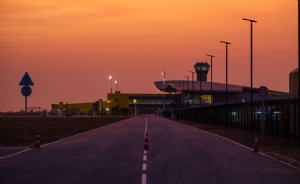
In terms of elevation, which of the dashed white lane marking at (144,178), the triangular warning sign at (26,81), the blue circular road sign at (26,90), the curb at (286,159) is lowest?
the curb at (286,159)

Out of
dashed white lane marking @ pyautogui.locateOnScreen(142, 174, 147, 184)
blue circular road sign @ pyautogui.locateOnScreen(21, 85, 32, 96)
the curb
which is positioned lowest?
the curb

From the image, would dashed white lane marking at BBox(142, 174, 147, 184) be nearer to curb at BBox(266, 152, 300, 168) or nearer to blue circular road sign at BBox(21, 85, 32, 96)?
curb at BBox(266, 152, 300, 168)

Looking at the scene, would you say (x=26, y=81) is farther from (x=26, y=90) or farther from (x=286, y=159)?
(x=286, y=159)

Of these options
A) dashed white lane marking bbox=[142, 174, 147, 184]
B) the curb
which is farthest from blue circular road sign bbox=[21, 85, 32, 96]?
dashed white lane marking bbox=[142, 174, 147, 184]

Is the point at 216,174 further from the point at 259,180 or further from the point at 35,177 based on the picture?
the point at 35,177

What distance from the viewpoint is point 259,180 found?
49.7 feet

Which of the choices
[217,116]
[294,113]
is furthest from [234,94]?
[294,113]

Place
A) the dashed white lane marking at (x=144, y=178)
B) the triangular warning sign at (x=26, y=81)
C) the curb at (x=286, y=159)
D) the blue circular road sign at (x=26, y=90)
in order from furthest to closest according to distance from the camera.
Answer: the triangular warning sign at (x=26, y=81) → the blue circular road sign at (x=26, y=90) → the curb at (x=286, y=159) → the dashed white lane marking at (x=144, y=178)

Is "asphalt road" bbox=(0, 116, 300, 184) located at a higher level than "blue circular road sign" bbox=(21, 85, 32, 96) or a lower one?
lower

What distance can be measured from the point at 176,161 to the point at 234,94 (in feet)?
A: 592

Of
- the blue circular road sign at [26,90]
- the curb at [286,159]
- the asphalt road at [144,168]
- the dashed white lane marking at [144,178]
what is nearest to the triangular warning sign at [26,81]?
the blue circular road sign at [26,90]

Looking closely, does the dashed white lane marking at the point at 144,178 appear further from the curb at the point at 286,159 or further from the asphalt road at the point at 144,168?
the curb at the point at 286,159

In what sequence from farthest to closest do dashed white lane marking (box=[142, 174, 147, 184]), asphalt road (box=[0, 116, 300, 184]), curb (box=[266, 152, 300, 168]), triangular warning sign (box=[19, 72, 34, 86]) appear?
triangular warning sign (box=[19, 72, 34, 86]) → curb (box=[266, 152, 300, 168]) → asphalt road (box=[0, 116, 300, 184]) → dashed white lane marking (box=[142, 174, 147, 184])

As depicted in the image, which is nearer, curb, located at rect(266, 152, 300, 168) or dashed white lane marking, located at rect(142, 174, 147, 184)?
dashed white lane marking, located at rect(142, 174, 147, 184)
